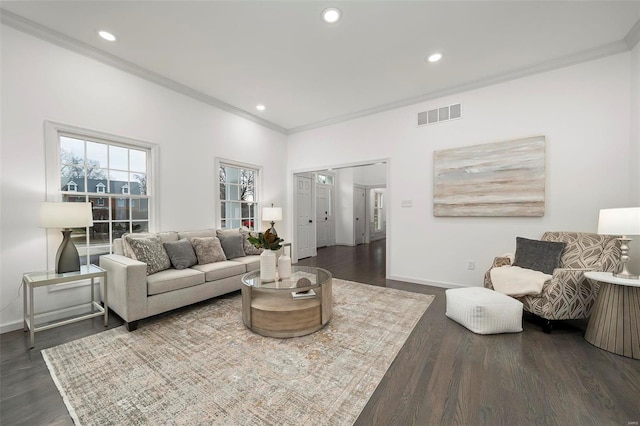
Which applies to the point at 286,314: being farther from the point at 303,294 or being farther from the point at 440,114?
the point at 440,114

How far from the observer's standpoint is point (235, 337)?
237 centimetres

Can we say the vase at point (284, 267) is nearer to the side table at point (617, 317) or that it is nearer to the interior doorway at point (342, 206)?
the side table at point (617, 317)

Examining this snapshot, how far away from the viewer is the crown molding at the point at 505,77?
2898 millimetres

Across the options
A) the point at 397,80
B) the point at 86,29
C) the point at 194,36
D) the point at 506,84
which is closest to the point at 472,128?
the point at 506,84

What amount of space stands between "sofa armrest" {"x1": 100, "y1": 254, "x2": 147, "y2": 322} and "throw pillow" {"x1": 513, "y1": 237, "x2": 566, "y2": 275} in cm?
420

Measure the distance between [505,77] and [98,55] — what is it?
5.25 metres

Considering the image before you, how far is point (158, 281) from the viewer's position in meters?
2.67

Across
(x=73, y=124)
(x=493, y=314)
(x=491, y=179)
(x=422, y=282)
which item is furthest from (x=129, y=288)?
(x=491, y=179)

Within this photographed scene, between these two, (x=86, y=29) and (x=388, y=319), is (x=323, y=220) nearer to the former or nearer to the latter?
(x=388, y=319)

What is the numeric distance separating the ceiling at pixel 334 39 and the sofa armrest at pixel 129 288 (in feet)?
8.16

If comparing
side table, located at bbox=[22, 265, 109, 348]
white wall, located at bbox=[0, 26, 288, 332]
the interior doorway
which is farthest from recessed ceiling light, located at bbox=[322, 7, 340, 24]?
the interior doorway

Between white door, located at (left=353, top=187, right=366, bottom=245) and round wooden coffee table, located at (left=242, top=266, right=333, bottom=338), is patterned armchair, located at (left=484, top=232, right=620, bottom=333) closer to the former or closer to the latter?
round wooden coffee table, located at (left=242, top=266, right=333, bottom=338)

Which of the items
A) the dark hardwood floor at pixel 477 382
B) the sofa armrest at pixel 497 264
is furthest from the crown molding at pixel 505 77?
the dark hardwood floor at pixel 477 382

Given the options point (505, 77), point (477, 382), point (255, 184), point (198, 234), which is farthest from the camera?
point (255, 184)
